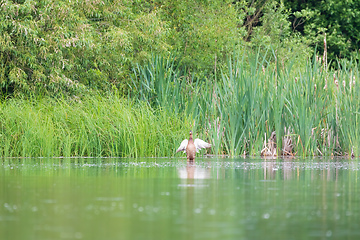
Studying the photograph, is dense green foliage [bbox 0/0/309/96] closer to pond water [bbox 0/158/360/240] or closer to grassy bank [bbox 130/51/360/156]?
grassy bank [bbox 130/51/360/156]

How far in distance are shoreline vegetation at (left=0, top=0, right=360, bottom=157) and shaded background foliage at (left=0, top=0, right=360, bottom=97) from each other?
0.04 meters

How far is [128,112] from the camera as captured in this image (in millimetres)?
15242

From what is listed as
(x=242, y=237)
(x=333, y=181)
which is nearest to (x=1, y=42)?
(x=333, y=181)

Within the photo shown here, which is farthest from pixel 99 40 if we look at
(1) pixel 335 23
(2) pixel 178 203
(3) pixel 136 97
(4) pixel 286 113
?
(1) pixel 335 23

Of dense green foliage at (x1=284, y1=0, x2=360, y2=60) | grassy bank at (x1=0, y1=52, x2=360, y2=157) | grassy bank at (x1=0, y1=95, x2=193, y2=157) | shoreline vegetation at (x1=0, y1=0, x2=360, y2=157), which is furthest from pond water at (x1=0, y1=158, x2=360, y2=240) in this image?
dense green foliage at (x1=284, y1=0, x2=360, y2=60)

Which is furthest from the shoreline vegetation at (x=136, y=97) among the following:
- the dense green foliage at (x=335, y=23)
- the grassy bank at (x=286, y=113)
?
Answer: the dense green foliage at (x=335, y=23)

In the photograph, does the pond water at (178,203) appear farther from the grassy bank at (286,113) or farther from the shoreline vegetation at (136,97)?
the grassy bank at (286,113)

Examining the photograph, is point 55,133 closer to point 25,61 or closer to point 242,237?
point 25,61

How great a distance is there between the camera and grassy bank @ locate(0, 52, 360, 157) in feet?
47.8

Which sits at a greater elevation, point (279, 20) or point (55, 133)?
point (279, 20)

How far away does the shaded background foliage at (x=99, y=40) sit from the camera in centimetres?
A: 1706

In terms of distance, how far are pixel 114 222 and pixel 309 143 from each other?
10.1 metres

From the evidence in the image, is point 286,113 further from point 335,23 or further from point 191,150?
point 335,23

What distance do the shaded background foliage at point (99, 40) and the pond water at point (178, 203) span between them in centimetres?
699
